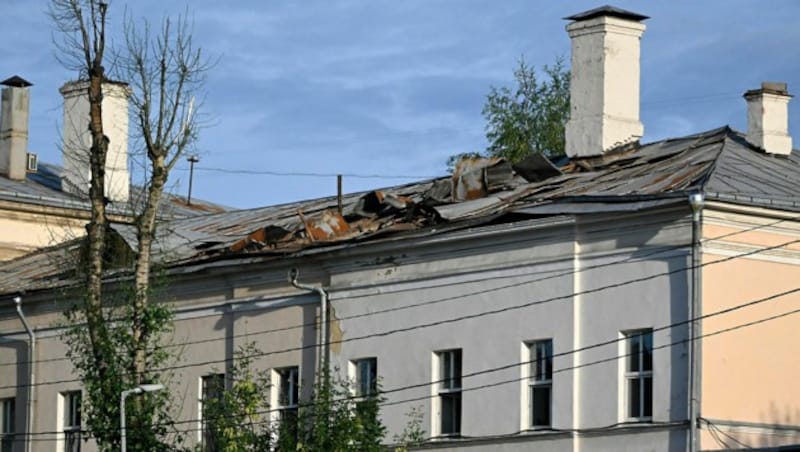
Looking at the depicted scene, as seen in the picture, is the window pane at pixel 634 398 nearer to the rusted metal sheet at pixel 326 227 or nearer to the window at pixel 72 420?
the rusted metal sheet at pixel 326 227

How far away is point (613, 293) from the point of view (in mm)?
28125

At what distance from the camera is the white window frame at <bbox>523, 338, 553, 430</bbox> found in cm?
2898

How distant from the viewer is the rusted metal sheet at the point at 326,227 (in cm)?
3284

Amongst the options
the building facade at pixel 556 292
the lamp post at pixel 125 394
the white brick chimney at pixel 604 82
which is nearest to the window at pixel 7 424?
the building facade at pixel 556 292

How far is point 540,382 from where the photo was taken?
29.1m

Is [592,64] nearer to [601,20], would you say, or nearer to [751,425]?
[601,20]

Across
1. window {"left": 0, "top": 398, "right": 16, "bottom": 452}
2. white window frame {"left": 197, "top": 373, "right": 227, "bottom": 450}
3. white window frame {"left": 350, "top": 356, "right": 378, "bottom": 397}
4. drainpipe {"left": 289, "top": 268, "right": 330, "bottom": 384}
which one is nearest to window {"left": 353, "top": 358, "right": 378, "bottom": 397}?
white window frame {"left": 350, "top": 356, "right": 378, "bottom": 397}

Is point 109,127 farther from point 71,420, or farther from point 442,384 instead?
point 442,384

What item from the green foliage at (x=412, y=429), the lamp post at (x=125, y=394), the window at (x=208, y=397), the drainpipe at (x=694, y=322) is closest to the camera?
the drainpipe at (x=694, y=322)

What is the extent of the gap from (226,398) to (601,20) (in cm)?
891

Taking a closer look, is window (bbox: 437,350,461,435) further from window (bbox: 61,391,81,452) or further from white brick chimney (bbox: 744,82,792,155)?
window (bbox: 61,391,81,452)

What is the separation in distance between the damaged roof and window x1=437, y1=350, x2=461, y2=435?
2.01m

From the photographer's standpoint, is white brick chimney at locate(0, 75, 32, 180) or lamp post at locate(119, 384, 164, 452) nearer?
lamp post at locate(119, 384, 164, 452)

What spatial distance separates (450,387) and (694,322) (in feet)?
16.2
